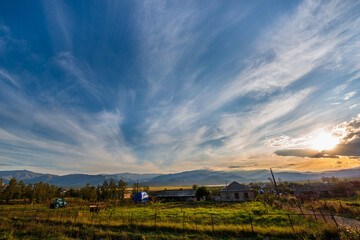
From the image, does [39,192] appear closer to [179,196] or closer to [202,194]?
[179,196]

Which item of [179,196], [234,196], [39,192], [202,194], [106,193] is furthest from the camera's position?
[106,193]

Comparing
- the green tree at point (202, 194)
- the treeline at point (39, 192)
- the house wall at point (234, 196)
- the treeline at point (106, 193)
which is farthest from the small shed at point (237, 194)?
the treeline at point (106, 193)

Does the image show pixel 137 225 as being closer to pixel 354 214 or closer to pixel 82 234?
pixel 82 234

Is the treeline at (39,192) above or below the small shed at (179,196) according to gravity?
above

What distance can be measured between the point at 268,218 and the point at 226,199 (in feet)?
114

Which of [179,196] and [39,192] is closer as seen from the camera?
[39,192]

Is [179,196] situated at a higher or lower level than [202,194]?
lower

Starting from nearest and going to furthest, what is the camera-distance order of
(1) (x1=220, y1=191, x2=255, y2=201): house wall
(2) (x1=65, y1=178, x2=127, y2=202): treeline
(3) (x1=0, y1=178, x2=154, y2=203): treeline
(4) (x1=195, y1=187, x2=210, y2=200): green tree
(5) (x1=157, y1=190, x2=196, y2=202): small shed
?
(1) (x1=220, y1=191, x2=255, y2=201): house wall
(3) (x1=0, y1=178, x2=154, y2=203): treeline
(4) (x1=195, y1=187, x2=210, y2=200): green tree
(2) (x1=65, y1=178, x2=127, y2=202): treeline
(5) (x1=157, y1=190, x2=196, y2=202): small shed

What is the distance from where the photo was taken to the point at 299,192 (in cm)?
6706

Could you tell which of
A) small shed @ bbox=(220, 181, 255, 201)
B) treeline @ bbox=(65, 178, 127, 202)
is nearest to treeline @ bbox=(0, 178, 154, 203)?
treeline @ bbox=(65, 178, 127, 202)

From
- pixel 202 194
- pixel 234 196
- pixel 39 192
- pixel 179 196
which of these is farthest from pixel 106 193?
pixel 234 196

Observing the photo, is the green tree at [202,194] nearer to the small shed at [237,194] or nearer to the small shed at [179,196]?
the small shed at [179,196]

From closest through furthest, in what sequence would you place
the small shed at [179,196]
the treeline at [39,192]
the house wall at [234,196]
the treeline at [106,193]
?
the house wall at [234,196] → the treeline at [39,192] → the treeline at [106,193] → the small shed at [179,196]

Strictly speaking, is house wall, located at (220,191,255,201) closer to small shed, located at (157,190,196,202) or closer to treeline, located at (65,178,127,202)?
small shed, located at (157,190,196,202)
